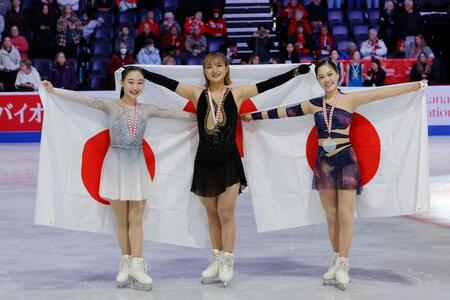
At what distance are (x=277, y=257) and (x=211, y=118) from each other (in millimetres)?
1497

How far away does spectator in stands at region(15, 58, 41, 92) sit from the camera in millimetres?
16328

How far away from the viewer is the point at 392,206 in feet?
21.2

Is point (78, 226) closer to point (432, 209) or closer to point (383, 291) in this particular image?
point (383, 291)

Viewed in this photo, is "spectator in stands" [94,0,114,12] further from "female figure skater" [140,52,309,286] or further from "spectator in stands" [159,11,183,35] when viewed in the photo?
"female figure skater" [140,52,309,286]

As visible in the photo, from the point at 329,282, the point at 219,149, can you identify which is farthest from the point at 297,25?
the point at 329,282

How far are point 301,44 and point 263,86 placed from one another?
12.0 metres

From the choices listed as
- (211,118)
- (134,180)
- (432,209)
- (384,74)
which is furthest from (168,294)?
(384,74)

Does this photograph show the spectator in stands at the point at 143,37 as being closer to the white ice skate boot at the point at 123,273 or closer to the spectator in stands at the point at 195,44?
the spectator in stands at the point at 195,44

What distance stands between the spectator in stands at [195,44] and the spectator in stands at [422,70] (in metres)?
3.86

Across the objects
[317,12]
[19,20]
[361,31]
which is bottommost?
[361,31]

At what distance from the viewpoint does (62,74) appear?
16.7 metres

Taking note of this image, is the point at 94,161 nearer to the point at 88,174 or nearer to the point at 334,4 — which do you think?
the point at 88,174

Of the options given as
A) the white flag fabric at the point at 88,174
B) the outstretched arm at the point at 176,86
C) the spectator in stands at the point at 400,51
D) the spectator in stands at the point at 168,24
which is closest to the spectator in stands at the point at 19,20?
the spectator in stands at the point at 168,24

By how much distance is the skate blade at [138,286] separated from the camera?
602 centimetres
